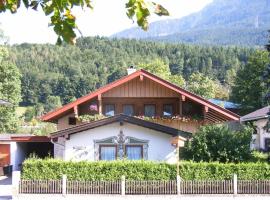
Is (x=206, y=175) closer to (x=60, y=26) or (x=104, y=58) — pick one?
(x=60, y=26)

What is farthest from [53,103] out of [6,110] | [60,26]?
[60,26]

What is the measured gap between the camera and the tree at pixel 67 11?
13.8ft

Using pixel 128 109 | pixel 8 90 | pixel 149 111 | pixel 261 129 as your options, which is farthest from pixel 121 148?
pixel 8 90

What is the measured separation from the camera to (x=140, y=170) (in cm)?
2441

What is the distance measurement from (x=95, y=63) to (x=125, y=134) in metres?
124

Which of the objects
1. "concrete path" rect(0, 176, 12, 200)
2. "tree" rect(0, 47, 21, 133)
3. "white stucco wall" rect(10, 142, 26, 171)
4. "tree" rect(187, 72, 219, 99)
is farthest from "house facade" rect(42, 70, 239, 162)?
"tree" rect(187, 72, 219, 99)

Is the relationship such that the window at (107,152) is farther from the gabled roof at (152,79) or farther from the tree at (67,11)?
the tree at (67,11)

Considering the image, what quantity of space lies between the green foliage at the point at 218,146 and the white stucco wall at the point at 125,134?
132 cm

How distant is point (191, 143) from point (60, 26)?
76.9ft

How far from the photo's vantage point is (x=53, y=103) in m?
135

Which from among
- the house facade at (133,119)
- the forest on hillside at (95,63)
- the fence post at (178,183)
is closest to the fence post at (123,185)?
the fence post at (178,183)

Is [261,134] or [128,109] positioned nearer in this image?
[128,109]

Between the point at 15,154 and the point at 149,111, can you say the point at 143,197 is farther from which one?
the point at 15,154

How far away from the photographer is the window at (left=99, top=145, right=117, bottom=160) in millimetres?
28250
